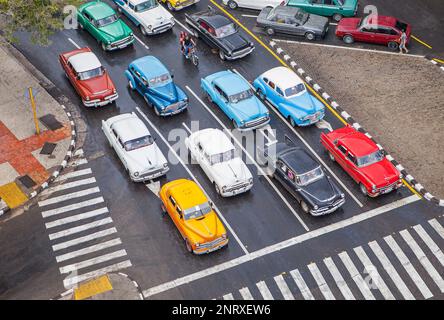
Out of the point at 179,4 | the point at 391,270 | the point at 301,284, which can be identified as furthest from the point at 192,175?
the point at 179,4

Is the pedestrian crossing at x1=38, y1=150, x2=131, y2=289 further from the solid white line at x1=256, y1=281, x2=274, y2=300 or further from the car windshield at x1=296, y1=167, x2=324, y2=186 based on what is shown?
the car windshield at x1=296, y1=167, x2=324, y2=186

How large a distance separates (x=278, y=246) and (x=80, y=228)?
30.3ft

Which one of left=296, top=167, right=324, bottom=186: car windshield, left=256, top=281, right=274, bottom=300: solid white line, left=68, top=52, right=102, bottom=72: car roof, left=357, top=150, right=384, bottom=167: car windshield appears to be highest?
left=357, top=150, right=384, bottom=167: car windshield

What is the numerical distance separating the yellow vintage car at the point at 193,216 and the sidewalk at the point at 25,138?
22.1 feet

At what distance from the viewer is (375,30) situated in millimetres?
40688

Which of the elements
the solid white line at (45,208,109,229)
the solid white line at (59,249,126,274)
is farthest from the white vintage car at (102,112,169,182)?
the solid white line at (59,249,126,274)

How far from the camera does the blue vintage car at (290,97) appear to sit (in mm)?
35312

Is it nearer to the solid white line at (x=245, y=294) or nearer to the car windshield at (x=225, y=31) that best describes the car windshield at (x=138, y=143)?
the solid white line at (x=245, y=294)

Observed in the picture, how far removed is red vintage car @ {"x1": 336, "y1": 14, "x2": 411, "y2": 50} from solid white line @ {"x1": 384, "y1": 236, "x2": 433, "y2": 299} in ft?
51.0

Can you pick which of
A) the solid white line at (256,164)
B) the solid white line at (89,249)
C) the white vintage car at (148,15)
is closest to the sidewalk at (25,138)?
the solid white line at (89,249)

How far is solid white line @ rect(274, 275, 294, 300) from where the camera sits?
27688 mm

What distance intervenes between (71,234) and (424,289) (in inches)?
628

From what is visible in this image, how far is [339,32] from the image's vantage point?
41.3 metres

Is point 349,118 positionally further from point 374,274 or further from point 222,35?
point 374,274
